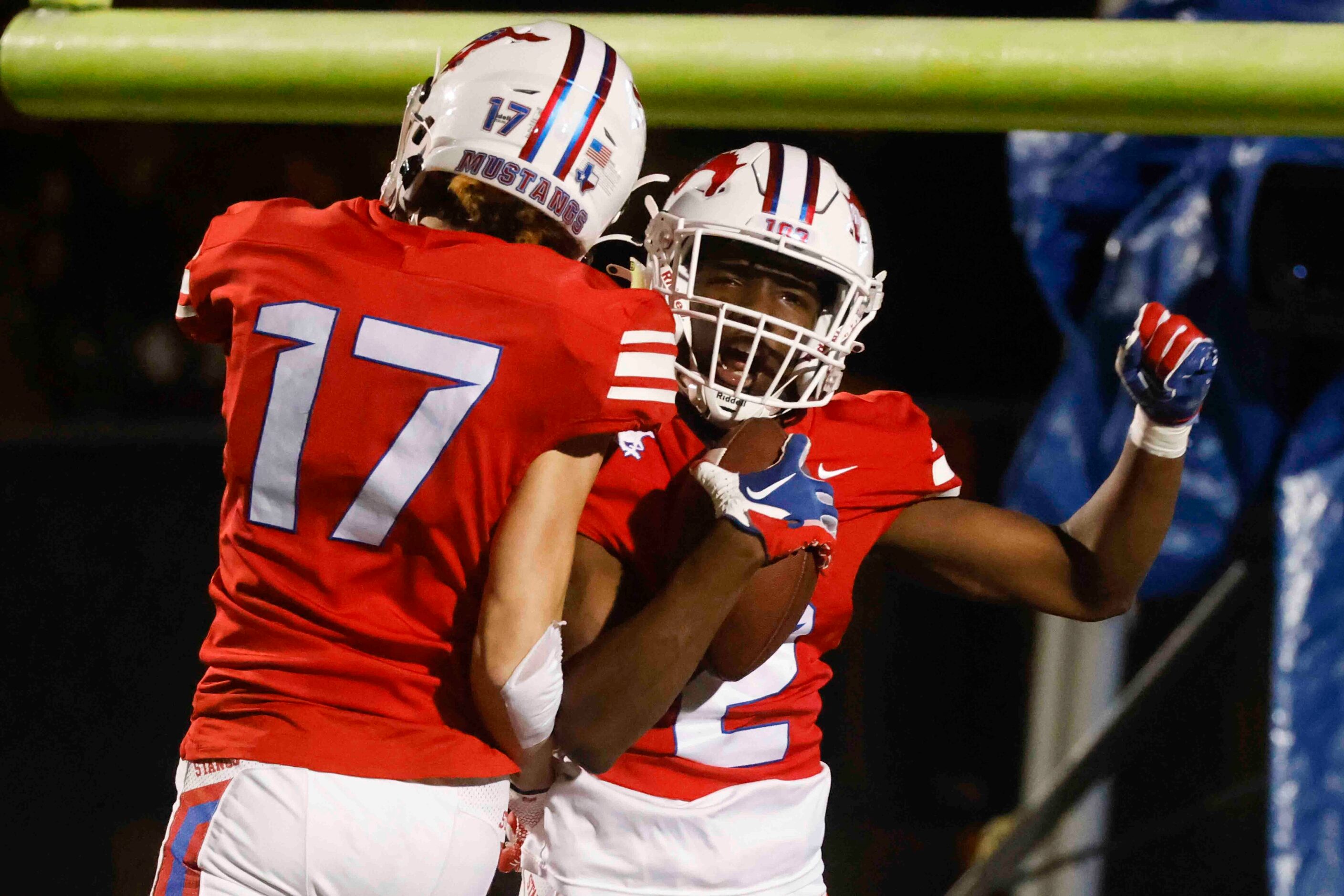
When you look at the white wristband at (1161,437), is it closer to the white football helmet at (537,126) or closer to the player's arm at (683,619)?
the player's arm at (683,619)

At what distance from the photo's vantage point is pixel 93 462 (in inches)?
116

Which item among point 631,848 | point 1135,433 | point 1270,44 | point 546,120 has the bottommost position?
point 631,848

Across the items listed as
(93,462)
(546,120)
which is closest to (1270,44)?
(546,120)

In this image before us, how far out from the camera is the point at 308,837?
3.91ft

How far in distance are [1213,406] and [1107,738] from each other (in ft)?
2.23

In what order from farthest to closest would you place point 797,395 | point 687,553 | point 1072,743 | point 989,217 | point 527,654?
point 989,217, point 1072,743, point 797,395, point 687,553, point 527,654

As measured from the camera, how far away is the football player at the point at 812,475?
1.45 m

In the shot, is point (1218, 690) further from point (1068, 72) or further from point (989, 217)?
point (1068, 72)

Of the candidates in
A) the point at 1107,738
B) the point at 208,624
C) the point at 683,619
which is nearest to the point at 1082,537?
the point at 683,619

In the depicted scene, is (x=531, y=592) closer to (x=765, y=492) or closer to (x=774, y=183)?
(x=765, y=492)

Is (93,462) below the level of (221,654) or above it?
below

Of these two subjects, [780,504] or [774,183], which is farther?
[774,183]

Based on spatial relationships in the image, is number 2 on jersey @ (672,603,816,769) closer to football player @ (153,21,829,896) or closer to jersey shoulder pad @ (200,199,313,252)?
football player @ (153,21,829,896)

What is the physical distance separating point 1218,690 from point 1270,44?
180 cm
